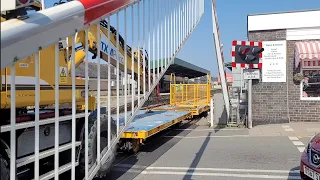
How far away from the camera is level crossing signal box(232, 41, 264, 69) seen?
1220cm

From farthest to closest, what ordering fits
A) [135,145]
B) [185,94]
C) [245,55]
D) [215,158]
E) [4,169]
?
[185,94]
[245,55]
[135,145]
[215,158]
[4,169]

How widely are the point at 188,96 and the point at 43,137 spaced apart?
575 inches

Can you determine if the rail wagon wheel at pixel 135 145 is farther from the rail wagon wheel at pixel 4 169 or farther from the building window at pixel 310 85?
the building window at pixel 310 85

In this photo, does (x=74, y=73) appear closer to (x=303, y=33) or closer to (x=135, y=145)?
(x=135, y=145)

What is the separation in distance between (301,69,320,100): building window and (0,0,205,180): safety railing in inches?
417

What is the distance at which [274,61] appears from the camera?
1434cm

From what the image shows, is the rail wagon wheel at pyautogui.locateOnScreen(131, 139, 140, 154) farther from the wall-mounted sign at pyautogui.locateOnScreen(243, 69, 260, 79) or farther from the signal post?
the wall-mounted sign at pyautogui.locateOnScreen(243, 69, 260, 79)

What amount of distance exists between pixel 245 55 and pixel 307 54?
2840 mm

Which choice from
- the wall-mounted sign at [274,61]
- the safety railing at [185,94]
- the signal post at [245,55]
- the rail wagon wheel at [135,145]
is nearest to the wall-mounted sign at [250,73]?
the signal post at [245,55]

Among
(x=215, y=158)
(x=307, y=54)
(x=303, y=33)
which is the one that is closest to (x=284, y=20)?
(x=303, y=33)

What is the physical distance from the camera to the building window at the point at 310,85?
558 inches

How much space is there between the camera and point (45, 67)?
3.82 metres

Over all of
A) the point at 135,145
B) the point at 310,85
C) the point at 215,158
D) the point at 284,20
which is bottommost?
the point at 215,158

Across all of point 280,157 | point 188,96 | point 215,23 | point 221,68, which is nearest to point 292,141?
point 280,157
